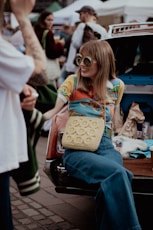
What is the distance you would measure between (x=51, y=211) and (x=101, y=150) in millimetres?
1157

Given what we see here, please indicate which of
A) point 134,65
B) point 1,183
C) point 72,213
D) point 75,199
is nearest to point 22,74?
point 1,183

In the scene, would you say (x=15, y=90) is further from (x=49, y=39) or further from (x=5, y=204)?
(x=49, y=39)

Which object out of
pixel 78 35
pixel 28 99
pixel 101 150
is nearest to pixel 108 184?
pixel 101 150

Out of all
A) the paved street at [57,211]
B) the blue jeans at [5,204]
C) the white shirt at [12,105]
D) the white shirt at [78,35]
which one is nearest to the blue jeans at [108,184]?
the paved street at [57,211]

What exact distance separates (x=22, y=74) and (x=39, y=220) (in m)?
2.61

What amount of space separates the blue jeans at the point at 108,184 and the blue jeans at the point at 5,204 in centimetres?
119

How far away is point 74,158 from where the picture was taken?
13.8ft

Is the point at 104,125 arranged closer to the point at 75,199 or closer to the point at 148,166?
the point at 148,166

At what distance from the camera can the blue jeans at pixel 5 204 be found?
273 centimetres

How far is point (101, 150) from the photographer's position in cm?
432

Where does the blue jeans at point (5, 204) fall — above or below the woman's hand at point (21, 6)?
below

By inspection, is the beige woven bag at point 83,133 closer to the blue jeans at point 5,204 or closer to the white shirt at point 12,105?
the blue jeans at point 5,204

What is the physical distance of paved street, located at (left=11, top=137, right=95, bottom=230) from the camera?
4779mm

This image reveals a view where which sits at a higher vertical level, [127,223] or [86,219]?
[127,223]
